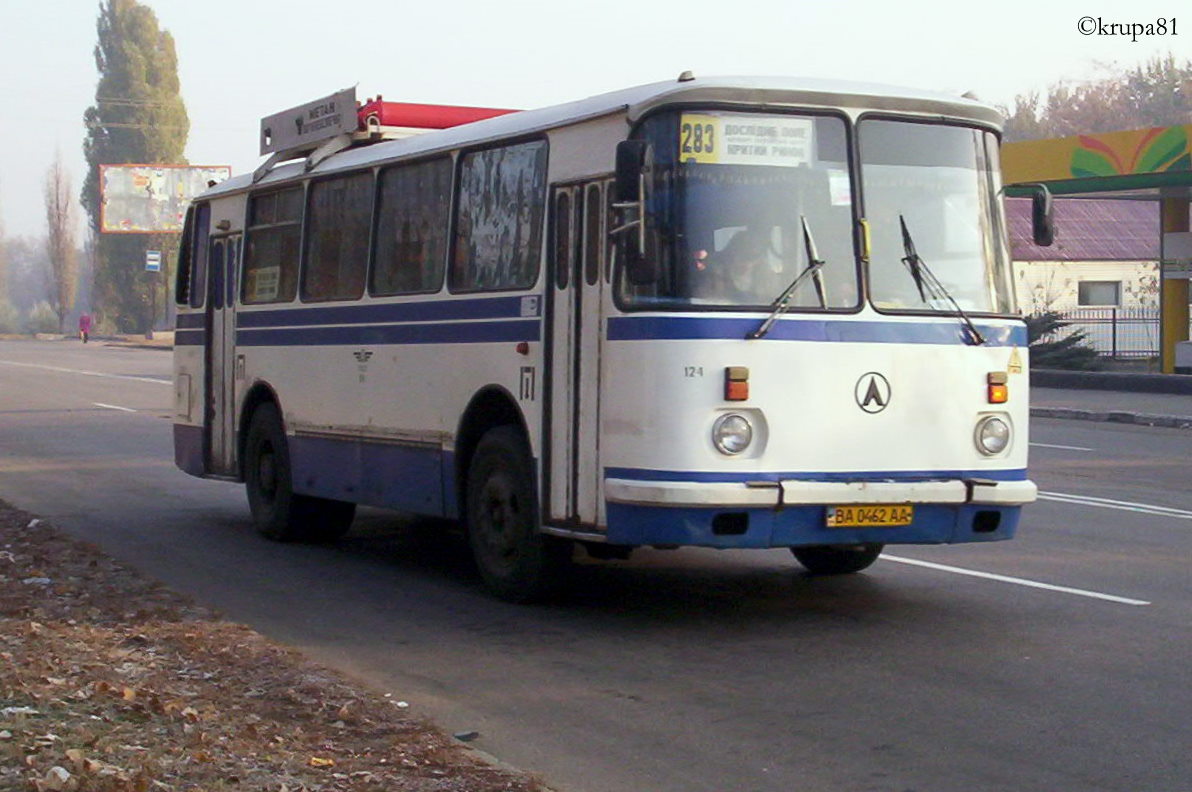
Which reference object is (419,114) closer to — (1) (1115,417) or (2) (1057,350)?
(1) (1115,417)

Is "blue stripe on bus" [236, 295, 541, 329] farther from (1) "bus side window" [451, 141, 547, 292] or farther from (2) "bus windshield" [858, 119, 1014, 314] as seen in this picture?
(2) "bus windshield" [858, 119, 1014, 314]

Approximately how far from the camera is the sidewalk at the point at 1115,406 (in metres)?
27.7

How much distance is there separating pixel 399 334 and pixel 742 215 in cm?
331

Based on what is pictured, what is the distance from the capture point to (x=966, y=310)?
9.58m

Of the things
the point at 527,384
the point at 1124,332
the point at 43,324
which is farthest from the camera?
the point at 43,324

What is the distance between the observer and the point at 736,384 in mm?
8961

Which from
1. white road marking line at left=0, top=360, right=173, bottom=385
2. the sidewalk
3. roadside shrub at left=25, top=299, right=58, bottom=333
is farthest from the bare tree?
the sidewalk

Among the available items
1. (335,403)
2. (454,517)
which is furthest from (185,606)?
(335,403)

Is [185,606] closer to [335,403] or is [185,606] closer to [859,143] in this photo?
[335,403]

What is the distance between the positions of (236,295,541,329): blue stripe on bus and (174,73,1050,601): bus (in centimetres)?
3

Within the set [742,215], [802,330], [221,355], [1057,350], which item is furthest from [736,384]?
[1057,350]

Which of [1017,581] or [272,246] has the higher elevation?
[272,246]

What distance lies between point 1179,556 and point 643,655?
4964mm

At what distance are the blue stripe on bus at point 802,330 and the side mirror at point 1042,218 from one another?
1.03 m
